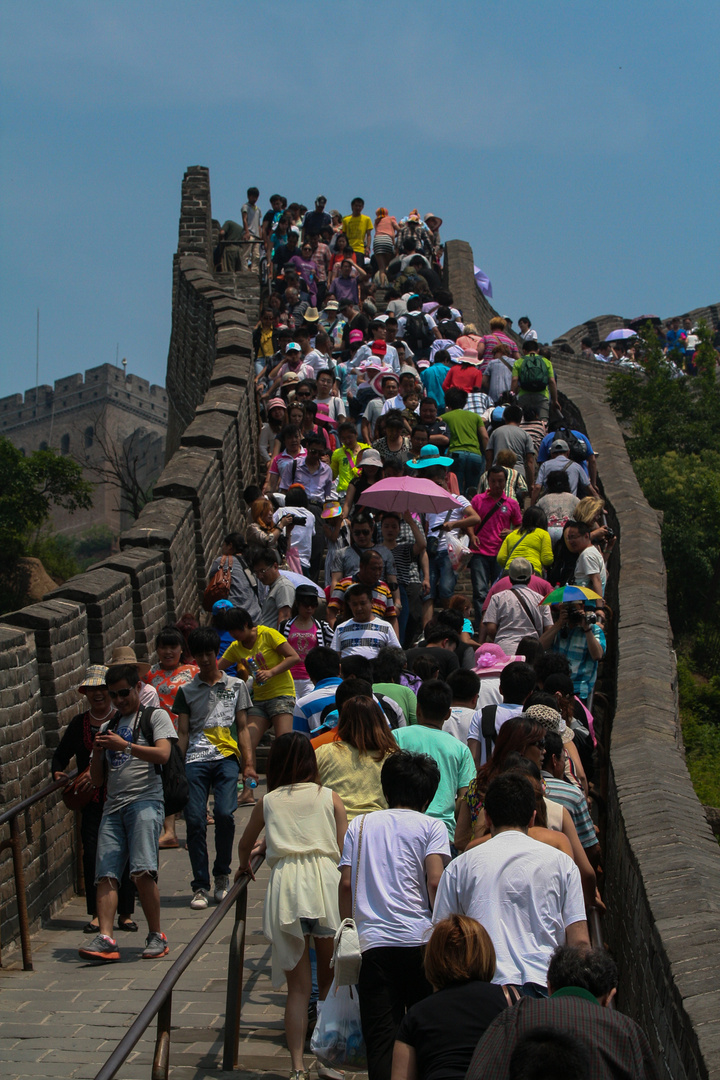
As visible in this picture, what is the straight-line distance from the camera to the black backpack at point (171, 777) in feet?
22.2

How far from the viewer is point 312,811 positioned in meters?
5.18

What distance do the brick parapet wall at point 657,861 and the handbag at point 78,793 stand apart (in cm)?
268

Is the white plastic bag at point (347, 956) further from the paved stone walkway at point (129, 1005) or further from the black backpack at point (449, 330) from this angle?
the black backpack at point (449, 330)

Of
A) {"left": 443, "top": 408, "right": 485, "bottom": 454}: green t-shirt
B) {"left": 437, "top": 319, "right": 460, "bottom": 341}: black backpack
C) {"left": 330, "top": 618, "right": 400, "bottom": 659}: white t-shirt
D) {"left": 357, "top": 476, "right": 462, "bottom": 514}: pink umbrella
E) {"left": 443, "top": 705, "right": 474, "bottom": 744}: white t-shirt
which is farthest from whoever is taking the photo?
{"left": 437, "top": 319, "right": 460, "bottom": 341}: black backpack

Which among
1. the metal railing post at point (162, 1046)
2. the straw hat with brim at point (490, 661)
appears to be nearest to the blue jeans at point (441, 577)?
the straw hat with brim at point (490, 661)

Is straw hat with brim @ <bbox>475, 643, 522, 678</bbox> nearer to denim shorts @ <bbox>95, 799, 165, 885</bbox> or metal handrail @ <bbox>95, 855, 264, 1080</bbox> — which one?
denim shorts @ <bbox>95, 799, 165, 885</bbox>

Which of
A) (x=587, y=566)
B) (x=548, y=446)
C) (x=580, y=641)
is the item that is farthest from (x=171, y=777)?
(x=548, y=446)

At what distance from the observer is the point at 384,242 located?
23.3 m

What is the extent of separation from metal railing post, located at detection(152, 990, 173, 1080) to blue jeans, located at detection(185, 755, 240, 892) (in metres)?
2.63

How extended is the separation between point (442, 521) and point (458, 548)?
407 millimetres

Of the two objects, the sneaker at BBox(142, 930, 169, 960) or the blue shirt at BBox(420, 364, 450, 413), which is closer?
the sneaker at BBox(142, 930, 169, 960)

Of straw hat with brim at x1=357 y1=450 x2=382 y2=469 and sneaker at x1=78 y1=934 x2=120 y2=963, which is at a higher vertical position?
straw hat with brim at x1=357 y1=450 x2=382 y2=469

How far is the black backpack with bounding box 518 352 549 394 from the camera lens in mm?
14055

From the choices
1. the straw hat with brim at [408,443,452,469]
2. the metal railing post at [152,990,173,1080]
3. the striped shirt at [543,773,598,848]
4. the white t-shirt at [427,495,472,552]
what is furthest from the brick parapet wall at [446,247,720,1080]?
the straw hat with brim at [408,443,452,469]
